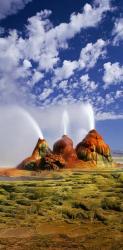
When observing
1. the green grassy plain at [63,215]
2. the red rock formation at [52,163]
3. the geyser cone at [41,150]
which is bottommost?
the green grassy plain at [63,215]

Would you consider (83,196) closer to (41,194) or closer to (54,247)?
(41,194)

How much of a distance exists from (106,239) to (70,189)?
13.2m

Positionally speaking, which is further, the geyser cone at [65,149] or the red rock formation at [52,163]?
the geyser cone at [65,149]

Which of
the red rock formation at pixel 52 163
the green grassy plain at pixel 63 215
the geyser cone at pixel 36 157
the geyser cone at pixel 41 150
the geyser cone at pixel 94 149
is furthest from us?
the geyser cone at pixel 41 150

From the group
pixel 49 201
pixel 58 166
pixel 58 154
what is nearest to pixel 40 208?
pixel 49 201

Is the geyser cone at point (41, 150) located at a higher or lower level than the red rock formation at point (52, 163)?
higher

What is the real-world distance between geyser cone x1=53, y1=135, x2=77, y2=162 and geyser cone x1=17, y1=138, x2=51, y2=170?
2471mm

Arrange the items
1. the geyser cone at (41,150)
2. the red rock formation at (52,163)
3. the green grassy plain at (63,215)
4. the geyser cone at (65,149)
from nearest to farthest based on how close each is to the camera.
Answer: the green grassy plain at (63,215) → the red rock formation at (52,163) → the geyser cone at (65,149) → the geyser cone at (41,150)

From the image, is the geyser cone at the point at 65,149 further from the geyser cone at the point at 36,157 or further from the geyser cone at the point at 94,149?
the geyser cone at the point at 36,157

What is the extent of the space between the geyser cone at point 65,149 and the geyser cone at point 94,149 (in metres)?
1.78

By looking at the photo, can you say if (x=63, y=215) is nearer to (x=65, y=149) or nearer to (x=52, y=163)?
(x=52, y=163)

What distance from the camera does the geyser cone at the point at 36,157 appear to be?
7006cm

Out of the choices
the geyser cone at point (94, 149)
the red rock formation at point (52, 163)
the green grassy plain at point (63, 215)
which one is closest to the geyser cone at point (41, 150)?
the red rock formation at point (52, 163)

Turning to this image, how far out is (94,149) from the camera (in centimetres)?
7562
